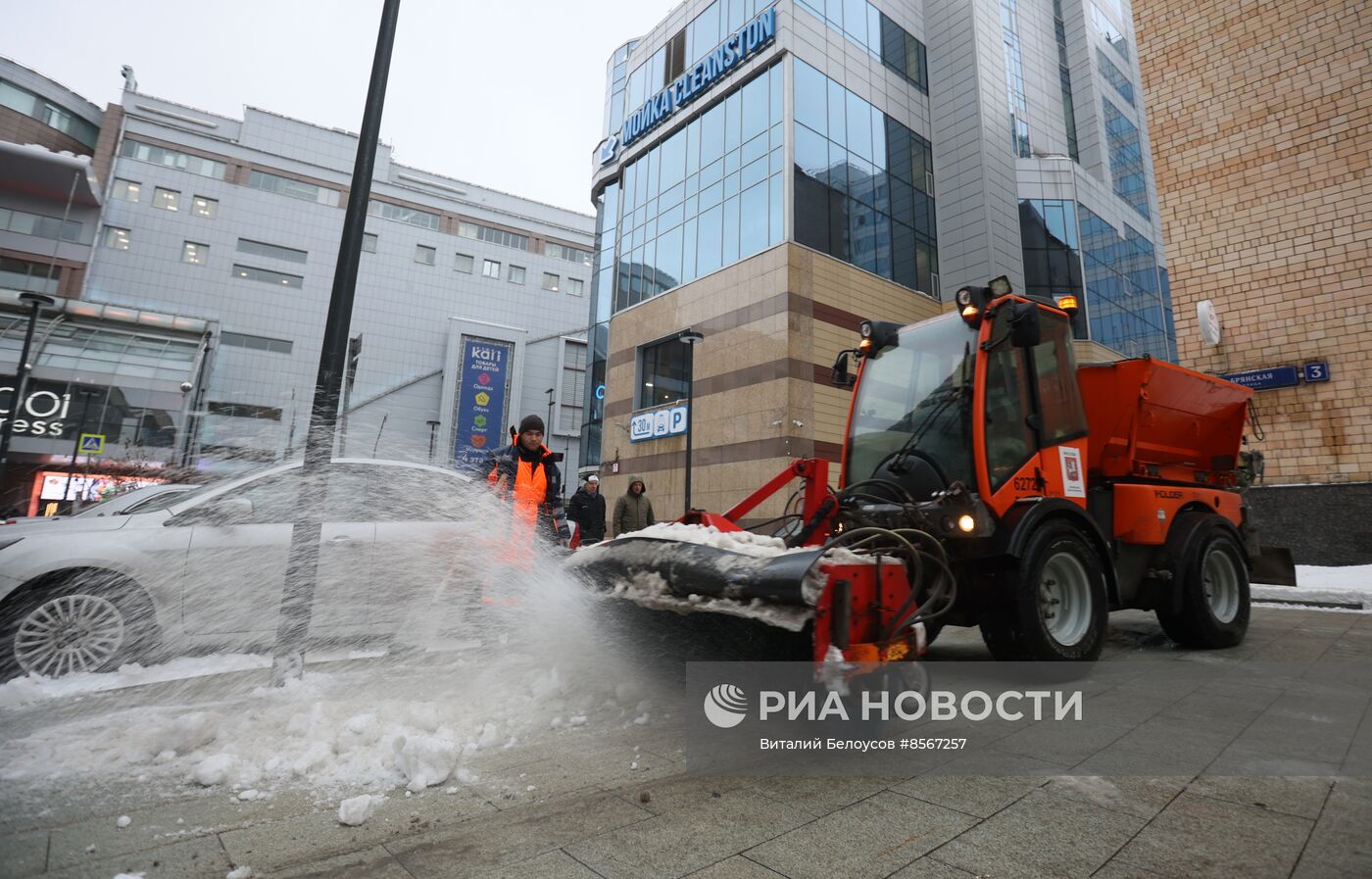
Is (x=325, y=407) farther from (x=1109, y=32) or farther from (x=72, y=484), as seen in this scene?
(x=1109, y=32)

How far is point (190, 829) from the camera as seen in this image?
2.20m

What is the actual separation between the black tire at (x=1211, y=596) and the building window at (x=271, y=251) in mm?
50937

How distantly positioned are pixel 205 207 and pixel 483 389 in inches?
Answer: 830

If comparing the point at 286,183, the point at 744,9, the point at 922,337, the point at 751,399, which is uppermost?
the point at 286,183

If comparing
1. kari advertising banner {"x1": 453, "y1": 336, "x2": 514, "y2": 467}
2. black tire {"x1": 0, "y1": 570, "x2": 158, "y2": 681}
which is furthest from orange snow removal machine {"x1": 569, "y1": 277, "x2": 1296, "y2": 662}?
kari advertising banner {"x1": 453, "y1": 336, "x2": 514, "y2": 467}

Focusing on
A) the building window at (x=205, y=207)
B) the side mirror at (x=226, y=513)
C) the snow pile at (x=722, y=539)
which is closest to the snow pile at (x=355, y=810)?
the snow pile at (x=722, y=539)

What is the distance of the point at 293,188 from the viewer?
44.8 metres

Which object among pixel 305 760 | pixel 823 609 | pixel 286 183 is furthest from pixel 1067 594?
pixel 286 183

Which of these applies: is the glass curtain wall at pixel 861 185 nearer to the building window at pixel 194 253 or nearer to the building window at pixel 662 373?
the building window at pixel 662 373

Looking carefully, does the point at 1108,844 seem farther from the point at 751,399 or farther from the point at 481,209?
the point at 481,209

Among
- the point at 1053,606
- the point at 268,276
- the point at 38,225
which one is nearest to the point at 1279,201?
the point at 1053,606

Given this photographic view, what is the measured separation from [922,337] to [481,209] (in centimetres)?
5266

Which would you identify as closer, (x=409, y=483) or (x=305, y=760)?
(x=305, y=760)

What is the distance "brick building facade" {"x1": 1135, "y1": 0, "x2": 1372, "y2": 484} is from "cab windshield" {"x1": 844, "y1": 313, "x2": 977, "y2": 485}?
39.3 feet
